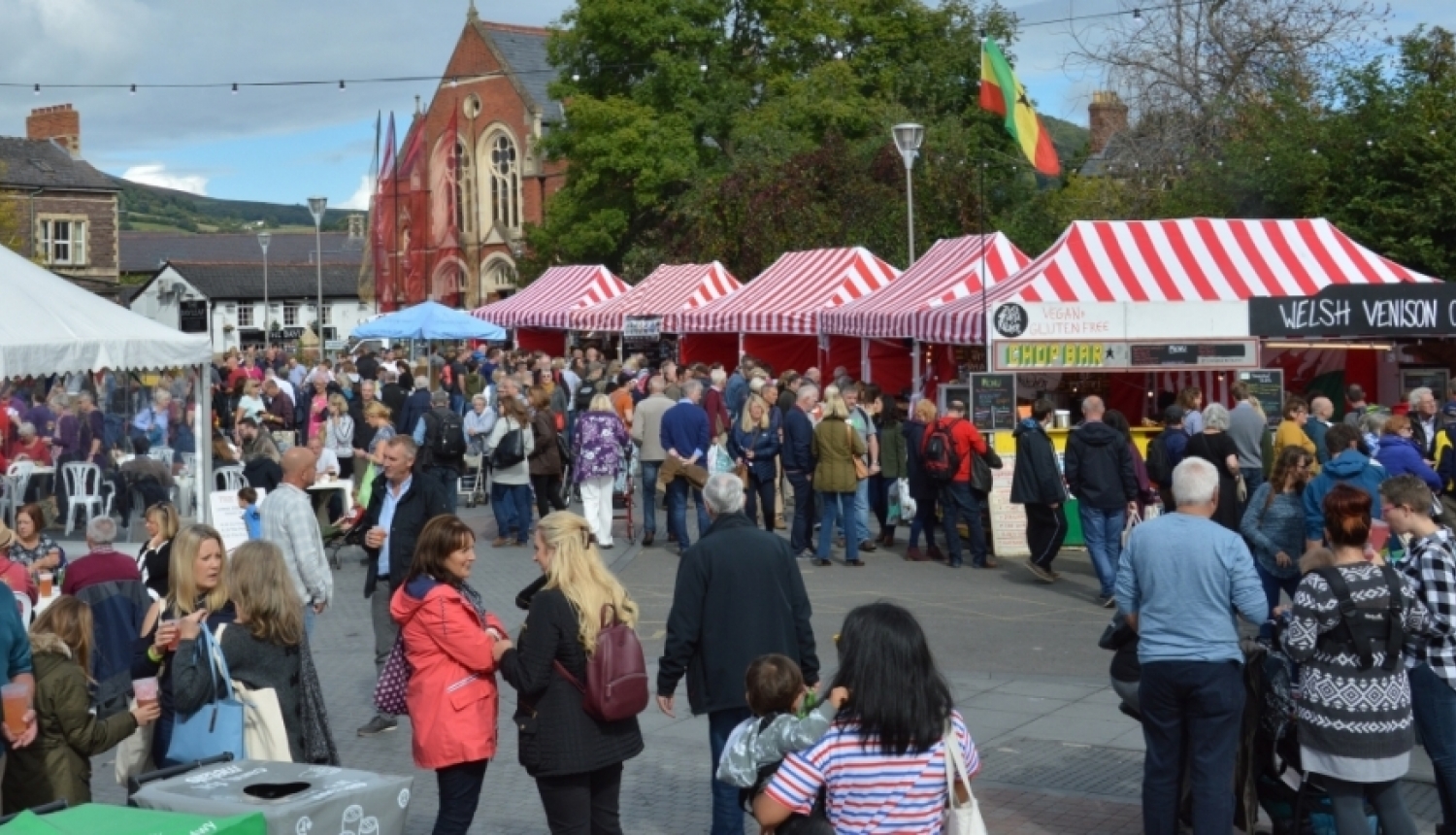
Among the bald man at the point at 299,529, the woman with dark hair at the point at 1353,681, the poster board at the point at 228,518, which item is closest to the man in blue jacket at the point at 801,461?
the poster board at the point at 228,518

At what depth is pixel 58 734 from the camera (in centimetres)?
603

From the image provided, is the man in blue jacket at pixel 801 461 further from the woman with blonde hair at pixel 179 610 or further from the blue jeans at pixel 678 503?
the woman with blonde hair at pixel 179 610

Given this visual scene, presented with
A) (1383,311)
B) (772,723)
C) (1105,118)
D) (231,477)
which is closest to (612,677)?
(772,723)

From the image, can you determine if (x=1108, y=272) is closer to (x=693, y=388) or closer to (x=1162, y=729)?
(x=693, y=388)

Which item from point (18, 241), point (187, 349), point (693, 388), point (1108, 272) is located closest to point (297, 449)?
point (187, 349)

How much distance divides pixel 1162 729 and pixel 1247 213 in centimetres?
2369

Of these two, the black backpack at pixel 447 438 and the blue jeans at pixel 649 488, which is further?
the blue jeans at pixel 649 488

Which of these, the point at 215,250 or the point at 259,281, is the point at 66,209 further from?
the point at 215,250

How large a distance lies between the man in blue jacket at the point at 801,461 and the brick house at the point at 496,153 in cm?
4852

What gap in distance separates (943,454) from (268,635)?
9.64 metres

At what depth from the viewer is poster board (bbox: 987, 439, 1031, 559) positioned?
52.1ft

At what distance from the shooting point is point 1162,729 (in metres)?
6.53

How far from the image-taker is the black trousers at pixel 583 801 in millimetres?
6051

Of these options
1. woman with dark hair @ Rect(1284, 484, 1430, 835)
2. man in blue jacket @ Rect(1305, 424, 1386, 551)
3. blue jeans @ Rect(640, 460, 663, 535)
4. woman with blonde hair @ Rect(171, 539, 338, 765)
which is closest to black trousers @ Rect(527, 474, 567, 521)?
blue jeans @ Rect(640, 460, 663, 535)
